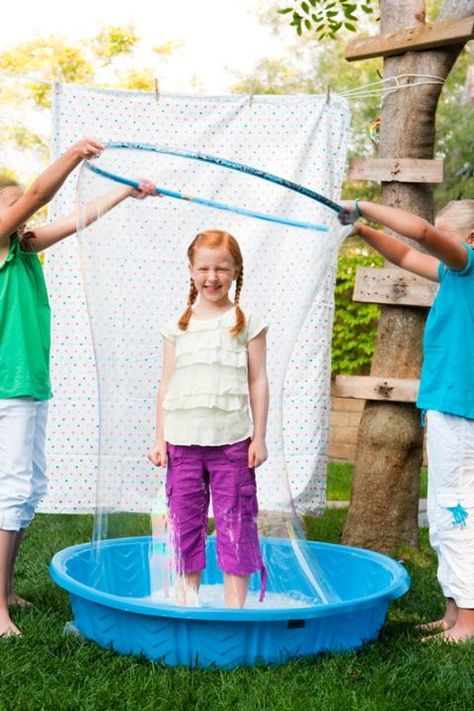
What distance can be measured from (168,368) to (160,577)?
0.60m

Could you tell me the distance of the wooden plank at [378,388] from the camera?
3.63 m

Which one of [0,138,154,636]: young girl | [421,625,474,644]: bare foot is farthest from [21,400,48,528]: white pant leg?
[421,625,474,644]: bare foot

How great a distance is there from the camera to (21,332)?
8.80 ft

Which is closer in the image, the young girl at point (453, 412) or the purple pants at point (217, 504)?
the purple pants at point (217, 504)

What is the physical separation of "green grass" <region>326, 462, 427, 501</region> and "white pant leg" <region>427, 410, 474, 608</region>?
9.16ft

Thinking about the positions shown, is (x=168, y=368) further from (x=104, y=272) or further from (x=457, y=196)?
(x=457, y=196)

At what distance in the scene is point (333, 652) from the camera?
2.41 m

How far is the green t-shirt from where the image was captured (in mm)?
2660

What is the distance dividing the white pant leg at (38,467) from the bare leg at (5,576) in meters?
0.07

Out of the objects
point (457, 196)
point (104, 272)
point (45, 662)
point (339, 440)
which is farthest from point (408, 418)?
point (457, 196)

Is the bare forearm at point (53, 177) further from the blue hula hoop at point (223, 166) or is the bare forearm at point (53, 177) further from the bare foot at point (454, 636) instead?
the bare foot at point (454, 636)

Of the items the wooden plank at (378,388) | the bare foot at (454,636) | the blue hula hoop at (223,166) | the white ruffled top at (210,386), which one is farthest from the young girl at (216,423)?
the wooden plank at (378,388)

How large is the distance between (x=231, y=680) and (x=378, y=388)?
170 cm

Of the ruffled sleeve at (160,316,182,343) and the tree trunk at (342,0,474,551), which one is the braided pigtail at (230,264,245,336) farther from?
the tree trunk at (342,0,474,551)
